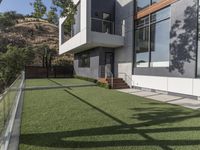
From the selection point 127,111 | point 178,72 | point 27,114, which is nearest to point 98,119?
point 127,111

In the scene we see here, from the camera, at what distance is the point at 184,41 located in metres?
10.1

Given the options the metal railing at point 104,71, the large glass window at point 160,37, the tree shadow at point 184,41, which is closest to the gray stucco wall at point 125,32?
the metal railing at point 104,71

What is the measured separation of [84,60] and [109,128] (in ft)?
54.3

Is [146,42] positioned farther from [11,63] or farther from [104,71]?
[11,63]

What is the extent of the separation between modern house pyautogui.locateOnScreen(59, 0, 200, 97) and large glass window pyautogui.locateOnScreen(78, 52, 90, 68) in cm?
11

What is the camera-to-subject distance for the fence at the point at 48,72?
24125 millimetres

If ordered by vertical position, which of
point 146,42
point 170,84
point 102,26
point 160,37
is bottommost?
point 170,84

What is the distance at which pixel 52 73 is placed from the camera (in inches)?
997

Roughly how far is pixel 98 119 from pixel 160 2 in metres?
9.18

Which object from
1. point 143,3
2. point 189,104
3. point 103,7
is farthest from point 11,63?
point 189,104

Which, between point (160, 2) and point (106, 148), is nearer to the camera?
point (106, 148)

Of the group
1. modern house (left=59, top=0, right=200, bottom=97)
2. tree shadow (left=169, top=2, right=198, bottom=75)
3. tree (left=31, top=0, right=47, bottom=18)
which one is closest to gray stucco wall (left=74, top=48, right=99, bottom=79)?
modern house (left=59, top=0, right=200, bottom=97)

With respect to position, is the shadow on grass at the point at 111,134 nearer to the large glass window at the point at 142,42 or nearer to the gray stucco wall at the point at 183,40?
the gray stucco wall at the point at 183,40

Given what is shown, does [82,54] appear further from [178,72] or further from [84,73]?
[178,72]
